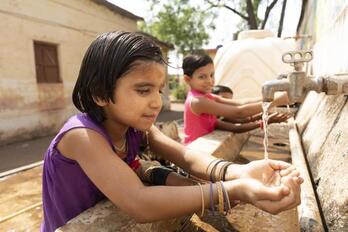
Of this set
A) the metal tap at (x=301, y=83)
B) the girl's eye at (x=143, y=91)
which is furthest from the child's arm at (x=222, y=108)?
the girl's eye at (x=143, y=91)

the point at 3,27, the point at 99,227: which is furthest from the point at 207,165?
the point at 3,27

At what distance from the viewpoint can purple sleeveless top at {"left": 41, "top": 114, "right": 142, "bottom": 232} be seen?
1174mm

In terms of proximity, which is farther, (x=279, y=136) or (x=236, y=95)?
(x=236, y=95)

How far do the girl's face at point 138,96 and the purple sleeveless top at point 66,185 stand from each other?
0.33ft

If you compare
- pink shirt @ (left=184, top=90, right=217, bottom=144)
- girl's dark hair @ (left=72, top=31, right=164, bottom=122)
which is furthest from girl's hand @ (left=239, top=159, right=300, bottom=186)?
pink shirt @ (left=184, top=90, right=217, bottom=144)

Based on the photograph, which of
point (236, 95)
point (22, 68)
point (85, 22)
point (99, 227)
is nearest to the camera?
point (99, 227)

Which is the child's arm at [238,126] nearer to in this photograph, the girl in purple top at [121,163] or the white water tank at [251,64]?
the white water tank at [251,64]

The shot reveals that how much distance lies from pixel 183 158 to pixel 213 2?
1601cm

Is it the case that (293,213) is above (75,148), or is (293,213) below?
below

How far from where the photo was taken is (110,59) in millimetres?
1126

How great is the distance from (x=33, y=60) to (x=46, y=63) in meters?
0.60

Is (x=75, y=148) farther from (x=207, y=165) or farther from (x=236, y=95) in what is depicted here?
(x=236, y=95)

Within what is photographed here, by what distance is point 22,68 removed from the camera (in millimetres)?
7324

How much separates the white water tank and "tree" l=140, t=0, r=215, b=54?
536 inches
